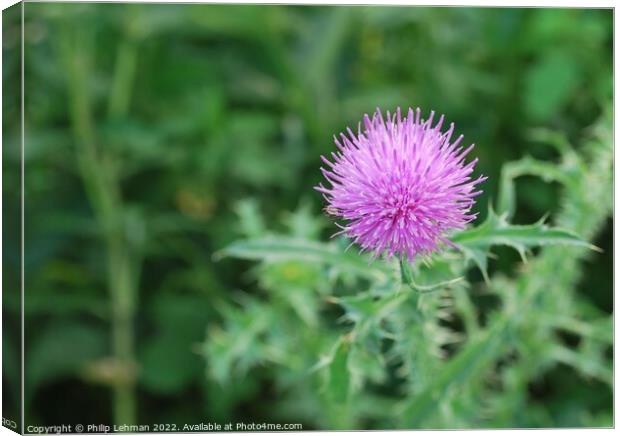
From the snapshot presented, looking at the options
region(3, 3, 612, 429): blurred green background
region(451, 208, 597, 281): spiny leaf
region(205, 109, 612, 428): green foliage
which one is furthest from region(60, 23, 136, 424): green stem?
region(451, 208, 597, 281): spiny leaf

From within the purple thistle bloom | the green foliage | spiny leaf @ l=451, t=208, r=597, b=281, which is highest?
the purple thistle bloom

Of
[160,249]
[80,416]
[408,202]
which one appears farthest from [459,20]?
[408,202]

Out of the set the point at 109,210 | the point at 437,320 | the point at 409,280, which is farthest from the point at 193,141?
the point at 409,280

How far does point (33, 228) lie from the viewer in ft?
9.45

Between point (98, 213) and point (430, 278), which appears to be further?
point (98, 213)

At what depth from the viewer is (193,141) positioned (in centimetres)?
304

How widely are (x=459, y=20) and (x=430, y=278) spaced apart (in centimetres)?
207

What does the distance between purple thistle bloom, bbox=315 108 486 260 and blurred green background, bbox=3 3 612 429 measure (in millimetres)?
1573

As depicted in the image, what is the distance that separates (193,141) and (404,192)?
1.84 metres

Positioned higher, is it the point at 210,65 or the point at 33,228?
the point at 210,65

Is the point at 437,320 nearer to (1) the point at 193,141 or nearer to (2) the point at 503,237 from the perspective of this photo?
(2) the point at 503,237

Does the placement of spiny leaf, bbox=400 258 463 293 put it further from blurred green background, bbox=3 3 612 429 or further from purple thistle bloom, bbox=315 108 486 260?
blurred green background, bbox=3 3 612 429

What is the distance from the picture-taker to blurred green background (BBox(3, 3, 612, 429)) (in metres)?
2.89

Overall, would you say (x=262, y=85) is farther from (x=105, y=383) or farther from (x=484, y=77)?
(x=105, y=383)
